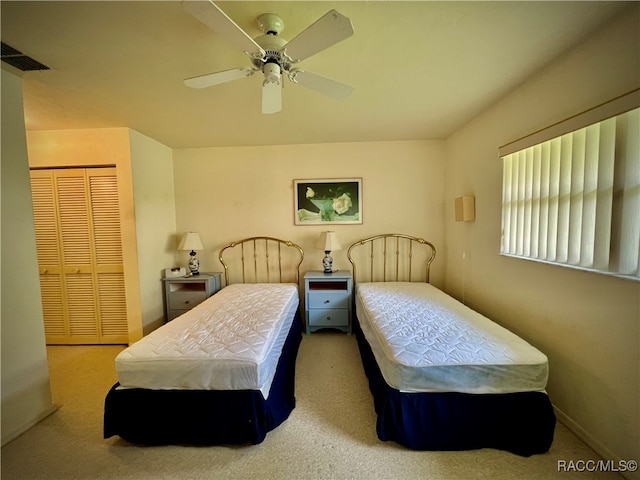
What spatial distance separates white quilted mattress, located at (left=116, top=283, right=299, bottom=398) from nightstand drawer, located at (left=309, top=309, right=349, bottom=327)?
0.87 m

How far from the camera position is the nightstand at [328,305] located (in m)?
2.81

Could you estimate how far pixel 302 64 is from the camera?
1543mm

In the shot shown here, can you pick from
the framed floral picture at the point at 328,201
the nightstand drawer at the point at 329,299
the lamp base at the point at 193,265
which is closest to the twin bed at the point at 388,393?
the nightstand drawer at the point at 329,299

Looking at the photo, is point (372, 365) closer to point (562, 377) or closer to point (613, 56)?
point (562, 377)

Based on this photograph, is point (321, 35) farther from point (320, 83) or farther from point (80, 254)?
point (80, 254)

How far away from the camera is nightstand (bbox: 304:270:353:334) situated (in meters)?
2.81

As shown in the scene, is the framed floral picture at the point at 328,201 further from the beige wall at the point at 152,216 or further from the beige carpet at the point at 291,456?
the beige carpet at the point at 291,456

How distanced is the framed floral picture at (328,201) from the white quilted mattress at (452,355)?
4.89 feet

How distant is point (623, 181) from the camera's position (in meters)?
1.21

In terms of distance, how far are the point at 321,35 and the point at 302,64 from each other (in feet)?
1.83

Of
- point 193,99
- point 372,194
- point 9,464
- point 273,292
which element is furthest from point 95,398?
point 372,194

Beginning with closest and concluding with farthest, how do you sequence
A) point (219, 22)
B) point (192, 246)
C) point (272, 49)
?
point (219, 22) < point (272, 49) < point (192, 246)

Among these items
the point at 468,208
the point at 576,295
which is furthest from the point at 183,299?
the point at 576,295

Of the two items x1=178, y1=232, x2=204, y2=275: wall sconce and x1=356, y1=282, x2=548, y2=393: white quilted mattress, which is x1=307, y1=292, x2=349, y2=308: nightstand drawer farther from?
x1=178, y1=232, x2=204, y2=275: wall sconce
